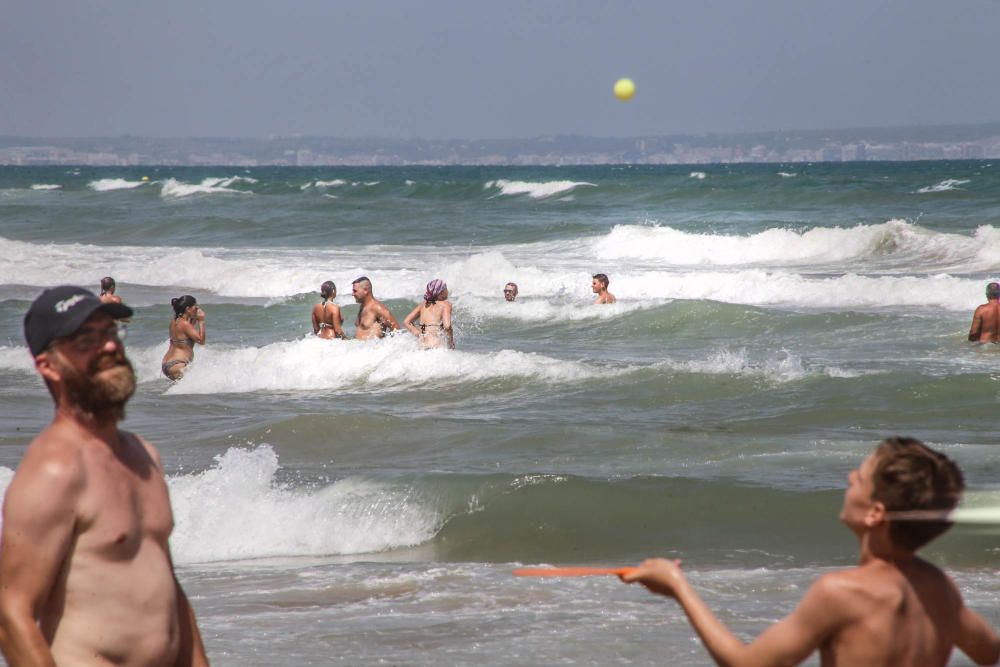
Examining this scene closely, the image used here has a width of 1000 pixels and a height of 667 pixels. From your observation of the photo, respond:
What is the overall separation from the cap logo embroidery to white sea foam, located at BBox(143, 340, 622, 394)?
39.0 ft

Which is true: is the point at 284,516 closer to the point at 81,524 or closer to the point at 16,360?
the point at 81,524

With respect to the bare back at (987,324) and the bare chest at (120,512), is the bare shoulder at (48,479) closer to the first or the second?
the bare chest at (120,512)

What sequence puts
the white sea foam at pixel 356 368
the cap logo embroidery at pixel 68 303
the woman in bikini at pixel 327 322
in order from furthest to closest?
the woman in bikini at pixel 327 322
the white sea foam at pixel 356 368
the cap logo embroidery at pixel 68 303

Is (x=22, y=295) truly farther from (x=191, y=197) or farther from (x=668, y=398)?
(x=191, y=197)

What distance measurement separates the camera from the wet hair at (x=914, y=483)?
2666 millimetres

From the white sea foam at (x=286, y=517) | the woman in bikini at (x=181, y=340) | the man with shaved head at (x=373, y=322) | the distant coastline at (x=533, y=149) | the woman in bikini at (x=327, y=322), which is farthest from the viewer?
the distant coastline at (x=533, y=149)

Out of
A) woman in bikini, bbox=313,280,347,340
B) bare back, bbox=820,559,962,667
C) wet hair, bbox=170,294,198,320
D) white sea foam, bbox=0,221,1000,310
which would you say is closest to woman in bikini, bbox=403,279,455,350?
woman in bikini, bbox=313,280,347,340

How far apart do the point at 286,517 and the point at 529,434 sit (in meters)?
3.17

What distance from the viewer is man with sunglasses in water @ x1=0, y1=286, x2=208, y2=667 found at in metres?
2.81

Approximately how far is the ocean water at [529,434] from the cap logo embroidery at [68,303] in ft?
9.12

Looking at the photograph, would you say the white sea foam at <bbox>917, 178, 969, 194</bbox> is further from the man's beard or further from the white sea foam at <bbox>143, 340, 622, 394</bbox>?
the man's beard

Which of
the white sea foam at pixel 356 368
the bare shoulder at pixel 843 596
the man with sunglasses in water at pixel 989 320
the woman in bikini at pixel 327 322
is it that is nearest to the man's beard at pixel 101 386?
the bare shoulder at pixel 843 596

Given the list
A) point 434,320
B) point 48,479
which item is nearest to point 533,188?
point 434,320

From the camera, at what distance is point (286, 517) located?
8352 millimetres
